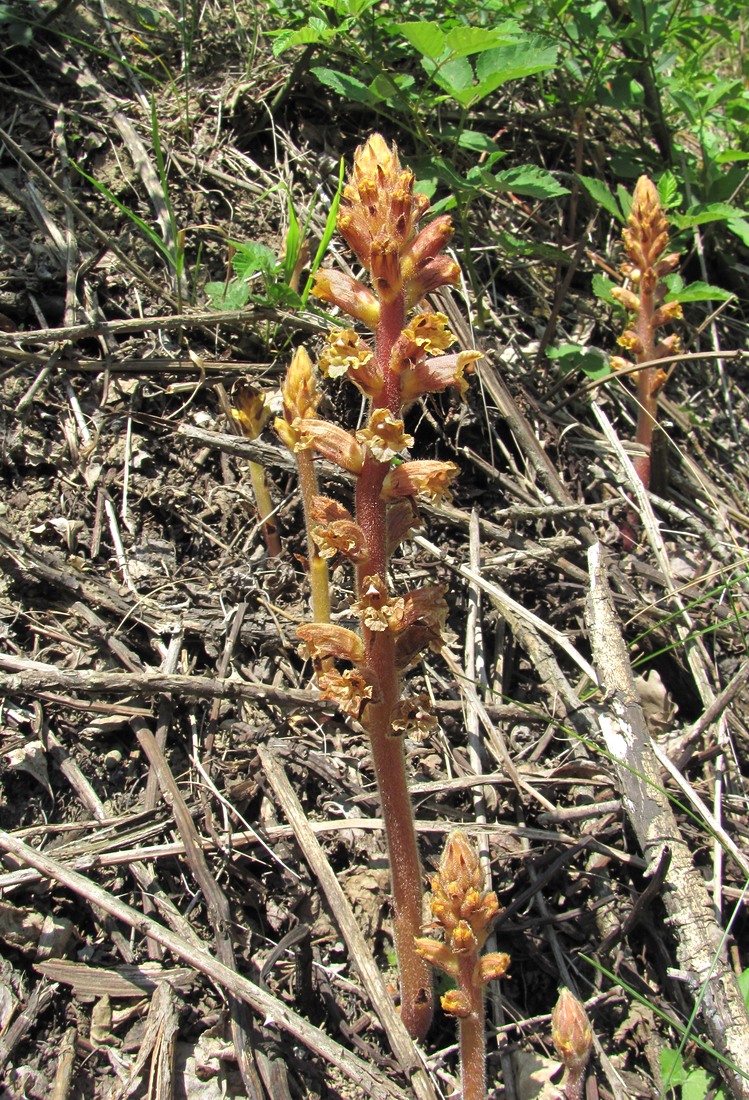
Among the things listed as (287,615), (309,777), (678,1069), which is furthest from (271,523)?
(678,1069)

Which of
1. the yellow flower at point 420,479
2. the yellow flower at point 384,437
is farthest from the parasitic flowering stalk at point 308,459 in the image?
the yellow flower at point 384,437

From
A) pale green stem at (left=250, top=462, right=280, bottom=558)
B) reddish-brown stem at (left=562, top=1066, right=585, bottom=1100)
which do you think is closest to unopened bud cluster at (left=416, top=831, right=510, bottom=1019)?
reddish-brown stem at (left=562, top=1066, right=585, bottom=1100)

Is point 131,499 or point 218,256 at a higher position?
point 218,256

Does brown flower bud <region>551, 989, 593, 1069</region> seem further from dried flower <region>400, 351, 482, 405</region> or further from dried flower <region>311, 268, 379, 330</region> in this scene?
dried flower <region>311, 268, 379, 330</region>

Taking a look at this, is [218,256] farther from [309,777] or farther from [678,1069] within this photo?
[678,1069]

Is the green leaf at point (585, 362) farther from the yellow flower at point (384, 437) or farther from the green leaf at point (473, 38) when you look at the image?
the yellow flower at point (384, 437)

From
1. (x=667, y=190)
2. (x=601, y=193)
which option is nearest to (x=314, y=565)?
(x=601, y=193)
